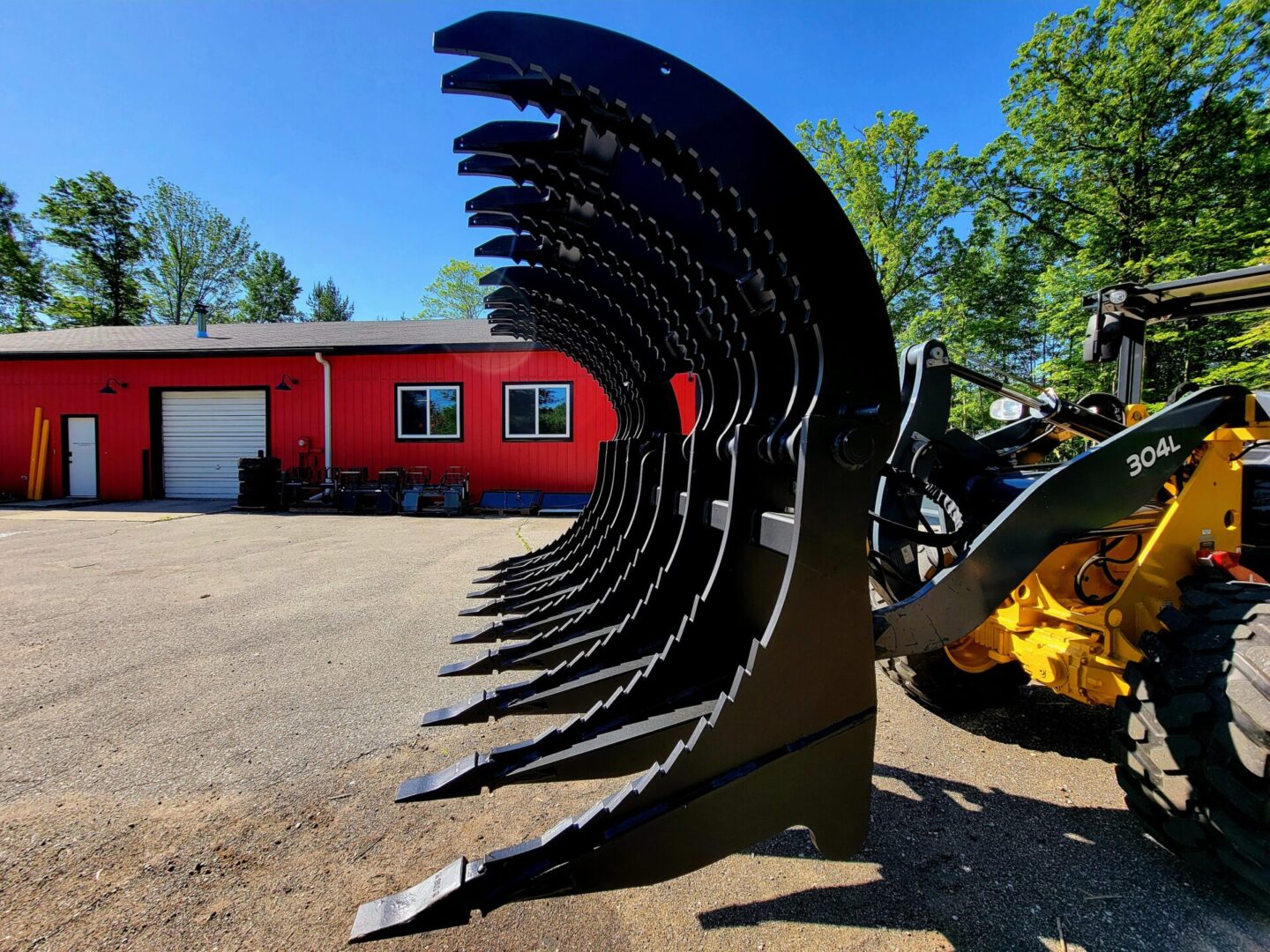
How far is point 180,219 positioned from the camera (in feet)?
116

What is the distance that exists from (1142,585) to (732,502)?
1.58m

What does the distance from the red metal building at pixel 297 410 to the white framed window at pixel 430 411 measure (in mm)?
29

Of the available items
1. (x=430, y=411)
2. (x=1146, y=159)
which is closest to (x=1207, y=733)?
(x=430, y=411)

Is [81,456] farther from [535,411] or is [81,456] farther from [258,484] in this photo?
[535,411]

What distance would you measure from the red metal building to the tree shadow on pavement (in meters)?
10.6

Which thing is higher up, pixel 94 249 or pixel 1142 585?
pixel 94 249

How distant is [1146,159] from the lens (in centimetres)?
1492

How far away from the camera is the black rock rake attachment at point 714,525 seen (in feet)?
4.37

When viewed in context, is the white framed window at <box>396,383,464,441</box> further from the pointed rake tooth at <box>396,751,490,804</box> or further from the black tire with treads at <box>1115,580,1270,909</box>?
the black tire with treads at <box>1115,580,1270,909</box>

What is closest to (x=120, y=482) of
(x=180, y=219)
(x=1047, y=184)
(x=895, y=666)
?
(x=895, y=666)

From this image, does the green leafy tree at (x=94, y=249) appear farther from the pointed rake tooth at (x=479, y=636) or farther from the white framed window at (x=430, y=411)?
the pointed rake tooth at (x=479, y=636)

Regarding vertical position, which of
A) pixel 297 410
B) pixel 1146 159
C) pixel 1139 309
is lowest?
pixel 1139 309

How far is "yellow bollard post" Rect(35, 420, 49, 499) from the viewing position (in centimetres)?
1412

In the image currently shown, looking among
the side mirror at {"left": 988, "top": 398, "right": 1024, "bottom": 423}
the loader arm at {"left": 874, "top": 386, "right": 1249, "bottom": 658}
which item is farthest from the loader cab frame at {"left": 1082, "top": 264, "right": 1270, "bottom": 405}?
the loader arm at {"left": 874, "top": 386, "right": 1249, "bottom": 658}
